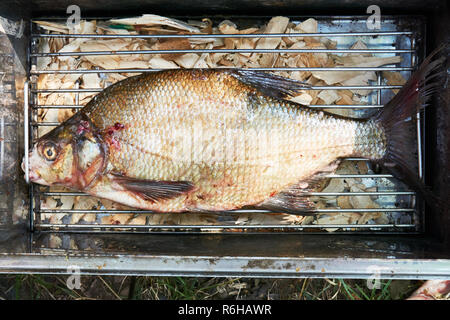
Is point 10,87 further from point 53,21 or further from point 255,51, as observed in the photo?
point 255,51

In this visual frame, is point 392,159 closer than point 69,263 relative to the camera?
No

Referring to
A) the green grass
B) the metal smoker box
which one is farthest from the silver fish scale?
the green grass

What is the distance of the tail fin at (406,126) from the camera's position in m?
1.80

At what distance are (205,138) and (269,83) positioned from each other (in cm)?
38

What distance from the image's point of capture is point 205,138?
1818mm

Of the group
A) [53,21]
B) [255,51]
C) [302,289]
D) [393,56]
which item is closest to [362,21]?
[393,56]

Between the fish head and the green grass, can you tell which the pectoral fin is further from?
the green grass

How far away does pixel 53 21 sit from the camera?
2.18 m

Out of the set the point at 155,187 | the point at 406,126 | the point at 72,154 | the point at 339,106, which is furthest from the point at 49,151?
the point at 406,126

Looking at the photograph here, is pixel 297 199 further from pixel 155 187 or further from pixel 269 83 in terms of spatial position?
pixel 155 187

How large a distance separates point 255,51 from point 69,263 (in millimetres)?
1270

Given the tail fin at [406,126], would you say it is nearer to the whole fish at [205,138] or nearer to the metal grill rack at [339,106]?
the whole fish at [205,138]

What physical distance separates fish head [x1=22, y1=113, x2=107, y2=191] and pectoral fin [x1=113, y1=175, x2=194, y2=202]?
0.12 m

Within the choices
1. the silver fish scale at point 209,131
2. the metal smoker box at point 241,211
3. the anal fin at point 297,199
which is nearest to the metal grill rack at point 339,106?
the metal smoker box at point 241,211
